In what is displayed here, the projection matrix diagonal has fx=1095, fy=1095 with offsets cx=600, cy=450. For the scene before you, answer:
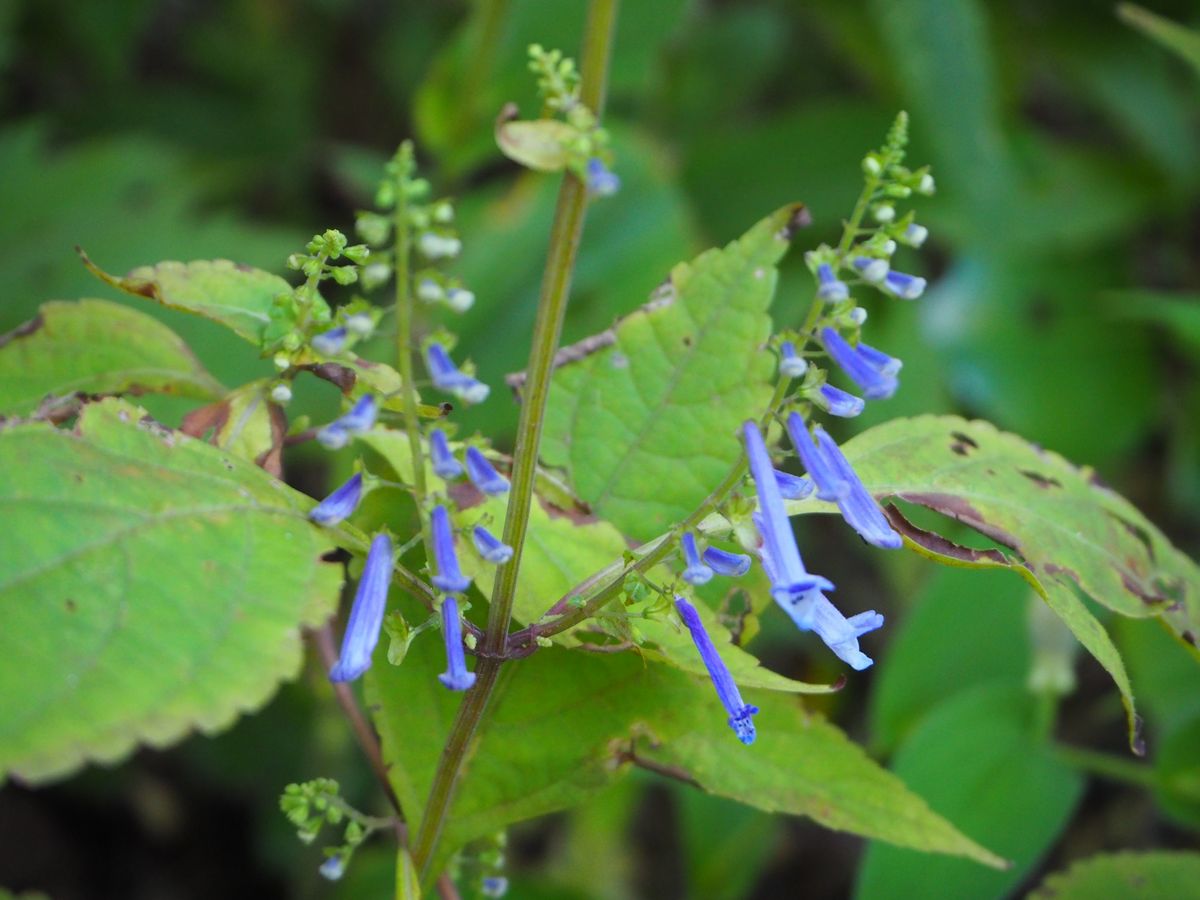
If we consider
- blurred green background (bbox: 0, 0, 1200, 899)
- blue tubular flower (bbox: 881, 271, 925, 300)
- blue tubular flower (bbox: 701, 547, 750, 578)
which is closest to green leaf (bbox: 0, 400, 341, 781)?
blue tubular flower (bbox: 701, 547, 750, 578)

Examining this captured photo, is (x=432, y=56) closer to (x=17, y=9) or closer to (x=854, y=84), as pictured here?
(x=17, y=9)

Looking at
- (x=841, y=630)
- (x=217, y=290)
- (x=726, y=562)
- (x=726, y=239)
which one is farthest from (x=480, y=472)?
(x=726, y=239)

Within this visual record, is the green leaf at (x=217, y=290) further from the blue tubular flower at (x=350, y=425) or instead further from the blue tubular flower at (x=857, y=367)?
the blue tubular flower at (x=857, y=367)

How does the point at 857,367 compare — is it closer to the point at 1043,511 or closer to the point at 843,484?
the point at 843,484

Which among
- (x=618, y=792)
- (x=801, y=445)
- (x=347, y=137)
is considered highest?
(x=801, y=445)

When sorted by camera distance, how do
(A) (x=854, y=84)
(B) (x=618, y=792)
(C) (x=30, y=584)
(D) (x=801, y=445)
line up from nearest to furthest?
(C) (x=30, y=584)
(D) (x=801, y=445)
(B) (x=618, y=792)
(A) (x=854, y=84)

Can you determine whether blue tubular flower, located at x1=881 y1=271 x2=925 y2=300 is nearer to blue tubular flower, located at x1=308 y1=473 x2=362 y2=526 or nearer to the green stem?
the green stem

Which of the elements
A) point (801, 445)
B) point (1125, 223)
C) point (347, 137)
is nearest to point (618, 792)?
point (801, 445)
